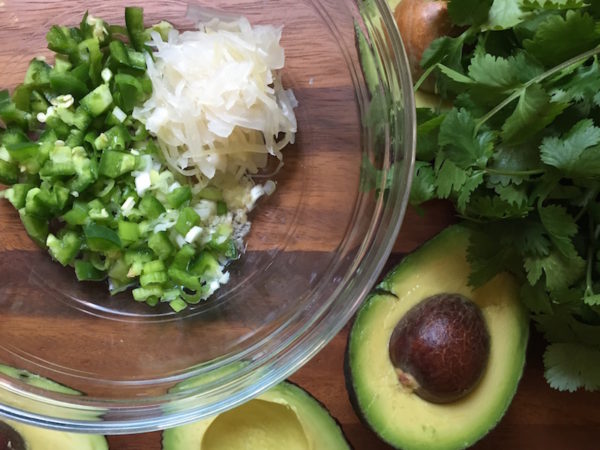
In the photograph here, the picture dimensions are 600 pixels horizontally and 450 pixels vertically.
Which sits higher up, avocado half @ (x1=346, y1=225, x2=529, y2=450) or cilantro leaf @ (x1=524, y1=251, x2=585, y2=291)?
cilantro leaf @ (x1=524, y1=251, x2=585, y2=291)

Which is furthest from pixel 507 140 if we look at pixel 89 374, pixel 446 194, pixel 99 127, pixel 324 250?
pixel 89 374

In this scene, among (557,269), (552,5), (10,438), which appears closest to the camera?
(552,5)

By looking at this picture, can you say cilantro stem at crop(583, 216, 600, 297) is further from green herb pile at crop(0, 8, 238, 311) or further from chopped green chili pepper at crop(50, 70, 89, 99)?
chopped green chili pepper at crop(50, 70, 89, 99)

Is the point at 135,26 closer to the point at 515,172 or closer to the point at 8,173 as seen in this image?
the point at 8,173

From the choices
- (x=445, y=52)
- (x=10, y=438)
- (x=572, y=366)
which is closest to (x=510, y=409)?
(x=572, y=366)

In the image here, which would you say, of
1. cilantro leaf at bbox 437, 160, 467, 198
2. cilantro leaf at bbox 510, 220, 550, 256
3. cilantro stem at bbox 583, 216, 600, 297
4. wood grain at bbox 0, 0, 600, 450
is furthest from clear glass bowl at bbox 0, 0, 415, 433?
cilantro stem at bbox 583, 216, 600, 297

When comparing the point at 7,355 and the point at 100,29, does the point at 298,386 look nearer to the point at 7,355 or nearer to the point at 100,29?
the point at 7,355
